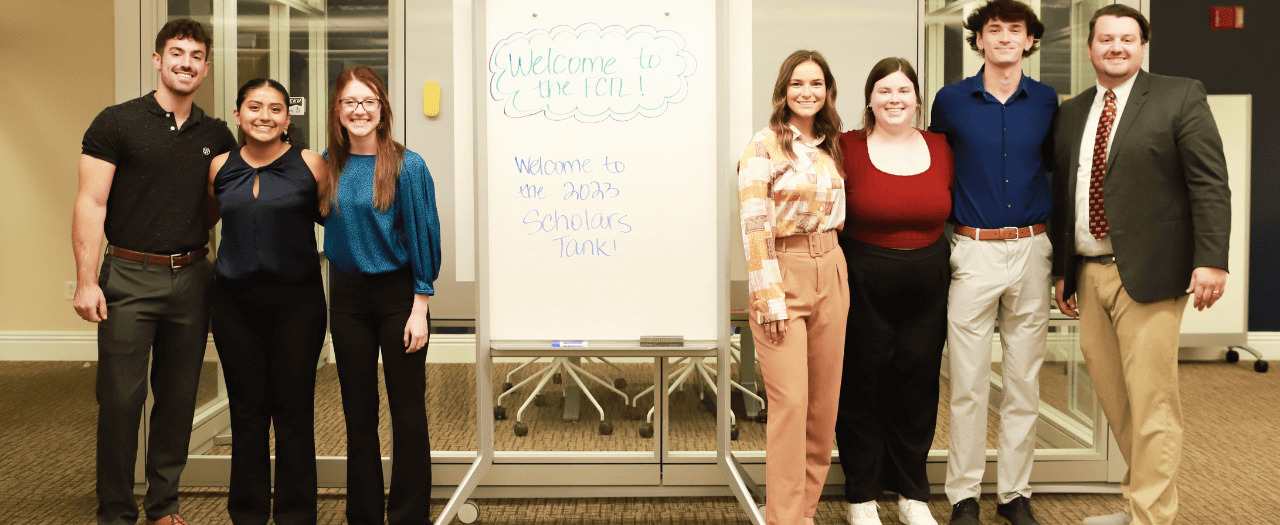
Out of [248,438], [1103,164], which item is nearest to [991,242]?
[1103,164]

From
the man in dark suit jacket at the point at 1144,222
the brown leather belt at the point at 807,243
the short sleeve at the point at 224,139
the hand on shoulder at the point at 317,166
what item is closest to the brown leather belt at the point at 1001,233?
the man in dark suit jacket at the point at 1144,222

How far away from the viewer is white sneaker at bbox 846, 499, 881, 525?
7.70 ft

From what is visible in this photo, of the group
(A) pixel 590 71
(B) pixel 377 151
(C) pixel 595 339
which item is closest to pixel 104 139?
(B) pixel 377 151

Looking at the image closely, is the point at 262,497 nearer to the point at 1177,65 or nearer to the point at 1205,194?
the point at 1205,194

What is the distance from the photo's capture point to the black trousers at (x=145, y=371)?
2160 millimetres

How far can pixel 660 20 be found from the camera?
86.7 inches

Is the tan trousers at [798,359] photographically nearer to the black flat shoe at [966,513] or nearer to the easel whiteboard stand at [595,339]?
the easel whiteboard stand at [595,339]

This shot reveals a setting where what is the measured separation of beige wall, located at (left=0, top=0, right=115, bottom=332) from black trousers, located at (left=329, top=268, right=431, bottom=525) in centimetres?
382

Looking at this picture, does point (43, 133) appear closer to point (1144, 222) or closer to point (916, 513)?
point (916, 513)

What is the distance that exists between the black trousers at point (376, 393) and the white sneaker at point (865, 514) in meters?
1.34

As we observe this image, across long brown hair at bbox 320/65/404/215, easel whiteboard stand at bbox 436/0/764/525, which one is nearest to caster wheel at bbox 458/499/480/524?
easel whiteboard stand at bbox 436/0/764/525

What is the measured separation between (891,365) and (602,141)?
1140 millimetres

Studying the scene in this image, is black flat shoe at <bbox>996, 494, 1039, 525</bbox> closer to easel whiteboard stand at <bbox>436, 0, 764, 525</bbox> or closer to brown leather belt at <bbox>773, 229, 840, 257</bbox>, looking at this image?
easel whiteboard stand at <bbox>436, 0, 764, 525</bbox>

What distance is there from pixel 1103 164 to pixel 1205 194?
260 millimetres
